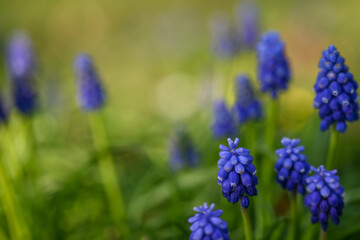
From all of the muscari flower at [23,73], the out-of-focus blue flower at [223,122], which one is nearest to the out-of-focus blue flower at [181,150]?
the out-of-focus blue flower at [223,122]

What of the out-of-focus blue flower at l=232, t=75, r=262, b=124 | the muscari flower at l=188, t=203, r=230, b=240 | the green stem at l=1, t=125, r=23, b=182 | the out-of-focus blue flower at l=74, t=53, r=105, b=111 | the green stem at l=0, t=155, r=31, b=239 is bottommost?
the muscari flower at l=188, t=203, r=230, b=240

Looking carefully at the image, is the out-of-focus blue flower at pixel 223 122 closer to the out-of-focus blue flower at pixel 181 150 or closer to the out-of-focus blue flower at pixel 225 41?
the out-of-focus blue flower at pixel 181 150

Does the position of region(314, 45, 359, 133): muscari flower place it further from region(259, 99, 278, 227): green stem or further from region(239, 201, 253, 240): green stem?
region(259, 99, 278, 227): green stem

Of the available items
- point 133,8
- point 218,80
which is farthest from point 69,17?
point 218,80

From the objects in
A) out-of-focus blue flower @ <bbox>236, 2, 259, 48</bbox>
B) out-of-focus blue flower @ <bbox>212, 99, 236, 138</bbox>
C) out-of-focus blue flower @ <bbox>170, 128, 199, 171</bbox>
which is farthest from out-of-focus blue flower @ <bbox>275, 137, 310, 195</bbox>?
out-of-focus blue flower @ <bbox>236, 2, 259, 48</bbox>

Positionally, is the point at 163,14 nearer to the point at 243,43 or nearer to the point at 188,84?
the point at 188,84
